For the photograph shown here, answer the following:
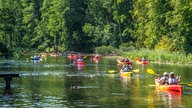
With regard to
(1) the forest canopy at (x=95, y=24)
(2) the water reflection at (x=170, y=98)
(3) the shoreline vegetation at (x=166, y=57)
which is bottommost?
(2) the water reflection at (x=170, y=98)

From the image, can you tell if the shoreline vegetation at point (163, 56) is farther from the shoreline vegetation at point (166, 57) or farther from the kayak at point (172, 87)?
the kayak at point (172, 87)

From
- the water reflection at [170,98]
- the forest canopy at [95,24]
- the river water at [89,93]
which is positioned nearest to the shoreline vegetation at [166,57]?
the forest canopy at [95,24]

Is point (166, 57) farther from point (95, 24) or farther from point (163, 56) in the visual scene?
point (95, 24)

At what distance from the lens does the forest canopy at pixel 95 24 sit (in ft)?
266

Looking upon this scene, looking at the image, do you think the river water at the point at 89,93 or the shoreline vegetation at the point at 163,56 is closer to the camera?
the river water at the point at 89,93

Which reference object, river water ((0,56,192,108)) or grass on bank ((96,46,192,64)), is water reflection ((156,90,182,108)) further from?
grass on bank ((96,46,192,64))

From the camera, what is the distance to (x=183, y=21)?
76688mm

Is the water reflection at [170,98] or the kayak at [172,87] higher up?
the kayak at [172,87]

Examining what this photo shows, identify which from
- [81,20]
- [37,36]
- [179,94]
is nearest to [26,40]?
[37,36]

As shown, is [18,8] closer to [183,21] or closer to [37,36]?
[37,36]

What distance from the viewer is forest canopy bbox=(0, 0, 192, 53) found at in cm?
8119

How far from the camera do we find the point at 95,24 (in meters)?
114

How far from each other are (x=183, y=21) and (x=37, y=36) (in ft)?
192

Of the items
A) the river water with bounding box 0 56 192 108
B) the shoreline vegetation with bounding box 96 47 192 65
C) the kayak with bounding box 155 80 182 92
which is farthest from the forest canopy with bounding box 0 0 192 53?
the kayak with bounding box 155 80 182 92
